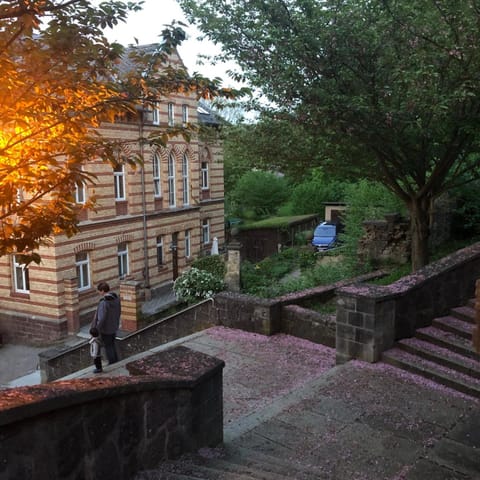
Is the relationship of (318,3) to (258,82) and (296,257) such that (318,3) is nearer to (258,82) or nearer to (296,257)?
(258,82)

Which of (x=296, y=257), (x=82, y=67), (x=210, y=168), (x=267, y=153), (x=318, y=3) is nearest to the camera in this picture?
(x=82, y=67)

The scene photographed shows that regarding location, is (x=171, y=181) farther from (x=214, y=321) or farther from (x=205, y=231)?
(x=214, y=321)

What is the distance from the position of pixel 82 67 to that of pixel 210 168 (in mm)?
24975

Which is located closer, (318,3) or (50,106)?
(50,106)

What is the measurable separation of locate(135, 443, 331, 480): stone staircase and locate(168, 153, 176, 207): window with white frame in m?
21.3

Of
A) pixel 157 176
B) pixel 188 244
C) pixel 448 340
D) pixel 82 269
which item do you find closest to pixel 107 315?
pixel 448 340

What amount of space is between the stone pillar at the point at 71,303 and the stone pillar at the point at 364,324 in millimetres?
13356

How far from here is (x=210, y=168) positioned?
31.0m

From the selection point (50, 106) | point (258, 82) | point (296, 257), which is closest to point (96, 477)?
point (50, 106)

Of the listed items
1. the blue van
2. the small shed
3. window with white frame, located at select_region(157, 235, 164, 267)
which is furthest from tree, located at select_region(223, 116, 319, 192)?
the small shed

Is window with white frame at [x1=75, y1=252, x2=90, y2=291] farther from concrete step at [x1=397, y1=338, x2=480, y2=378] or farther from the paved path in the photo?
concrete step at [x1=397, y1=338, x2=480, y2=378]

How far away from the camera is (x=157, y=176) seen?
2509 centimetres

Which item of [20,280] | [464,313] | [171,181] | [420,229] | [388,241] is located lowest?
[20,280]

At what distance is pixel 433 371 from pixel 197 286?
970 centimetres
